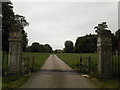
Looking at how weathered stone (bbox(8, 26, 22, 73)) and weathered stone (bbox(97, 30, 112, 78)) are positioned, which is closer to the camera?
weathered stone (bbox(97, 30, 112, 78))

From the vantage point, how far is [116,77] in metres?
14.2

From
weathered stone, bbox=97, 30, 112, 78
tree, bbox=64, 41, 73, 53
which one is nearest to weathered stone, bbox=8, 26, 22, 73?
weathered stone, bbox=97, 30, 112, 78

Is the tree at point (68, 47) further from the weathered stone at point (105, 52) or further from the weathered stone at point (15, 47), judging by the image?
the weathered stone at point (105, 52)

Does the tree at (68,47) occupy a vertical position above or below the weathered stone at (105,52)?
above

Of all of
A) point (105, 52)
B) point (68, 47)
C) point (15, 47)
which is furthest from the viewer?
point (68, 47)

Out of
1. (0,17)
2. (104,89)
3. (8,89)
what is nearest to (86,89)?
(104,89)

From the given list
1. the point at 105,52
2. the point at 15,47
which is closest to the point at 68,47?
the point at 15,47

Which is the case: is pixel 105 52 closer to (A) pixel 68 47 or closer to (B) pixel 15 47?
(B) pixel 15 47

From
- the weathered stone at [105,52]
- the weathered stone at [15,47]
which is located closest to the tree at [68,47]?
the weathered stone at [15,47]

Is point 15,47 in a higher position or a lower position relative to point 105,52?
higher

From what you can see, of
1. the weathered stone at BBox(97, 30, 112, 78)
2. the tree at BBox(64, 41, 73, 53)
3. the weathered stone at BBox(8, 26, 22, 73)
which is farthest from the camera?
the tree at BBox(64, 41, 73, 53)

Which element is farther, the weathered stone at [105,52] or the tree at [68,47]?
the tree at [68,47]

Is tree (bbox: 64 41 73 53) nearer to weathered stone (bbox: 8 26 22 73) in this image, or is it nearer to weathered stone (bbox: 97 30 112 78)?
weathered stone (bbox: 8 26 22 73)

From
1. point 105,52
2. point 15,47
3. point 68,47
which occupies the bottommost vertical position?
point 105,52
